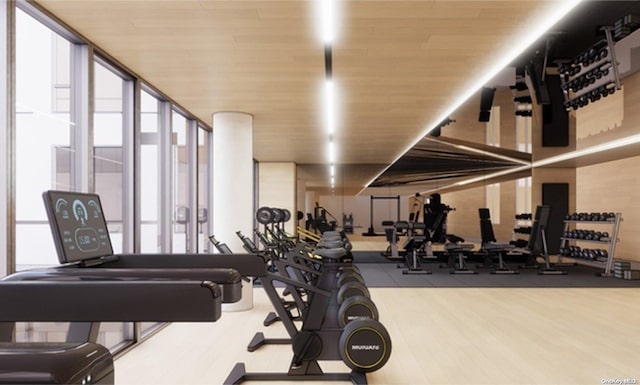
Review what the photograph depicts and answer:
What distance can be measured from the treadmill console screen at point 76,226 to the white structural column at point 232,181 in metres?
3.06

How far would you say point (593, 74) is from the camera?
5945mm

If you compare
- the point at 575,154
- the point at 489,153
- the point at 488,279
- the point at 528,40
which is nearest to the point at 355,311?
the point at 528,40

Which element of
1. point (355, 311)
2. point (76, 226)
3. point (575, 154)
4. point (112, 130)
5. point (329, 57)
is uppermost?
point (329, 57)

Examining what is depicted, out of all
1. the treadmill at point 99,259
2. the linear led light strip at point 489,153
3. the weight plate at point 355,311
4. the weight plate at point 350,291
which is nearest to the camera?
the treadmill at point 99,259

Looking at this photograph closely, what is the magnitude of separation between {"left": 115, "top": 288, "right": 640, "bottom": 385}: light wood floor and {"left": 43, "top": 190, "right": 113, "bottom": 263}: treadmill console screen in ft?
4.58

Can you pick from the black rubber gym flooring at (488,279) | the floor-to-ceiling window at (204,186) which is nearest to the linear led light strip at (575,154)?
the black rubber gym flooring at (488,279)

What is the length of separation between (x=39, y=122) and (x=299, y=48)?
1.98m

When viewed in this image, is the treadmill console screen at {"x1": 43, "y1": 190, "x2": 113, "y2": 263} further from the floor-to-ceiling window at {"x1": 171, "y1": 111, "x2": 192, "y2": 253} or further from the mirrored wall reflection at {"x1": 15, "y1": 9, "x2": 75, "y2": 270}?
the floor-to-ceiling window at {"x1": 171, "y1": 111, "x2": 192, "y2": 253}

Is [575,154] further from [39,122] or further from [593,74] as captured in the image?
[39,122]

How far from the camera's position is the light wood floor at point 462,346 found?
119 inches

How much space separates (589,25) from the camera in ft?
19.1

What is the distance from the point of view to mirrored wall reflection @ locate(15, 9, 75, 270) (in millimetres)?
2499

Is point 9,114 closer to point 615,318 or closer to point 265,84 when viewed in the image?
point 265,84

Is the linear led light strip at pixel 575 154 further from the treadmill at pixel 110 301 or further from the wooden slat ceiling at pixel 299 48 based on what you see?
the treadmill at pixel 110 301
